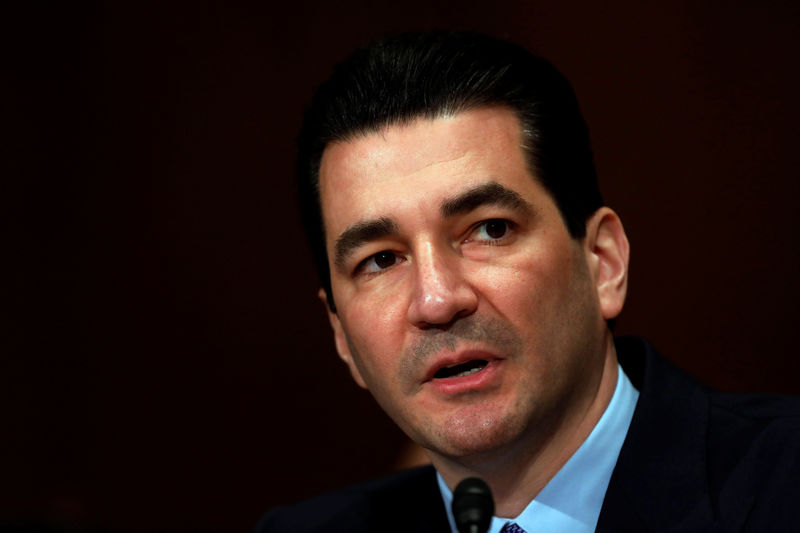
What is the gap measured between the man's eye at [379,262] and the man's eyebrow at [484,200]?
6.3 inches

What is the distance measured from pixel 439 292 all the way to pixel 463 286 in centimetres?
5

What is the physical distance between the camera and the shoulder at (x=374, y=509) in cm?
214

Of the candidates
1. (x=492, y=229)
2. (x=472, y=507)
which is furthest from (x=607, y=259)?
(x=472, y=507)

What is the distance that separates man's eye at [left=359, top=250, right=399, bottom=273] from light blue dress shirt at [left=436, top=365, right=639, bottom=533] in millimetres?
508

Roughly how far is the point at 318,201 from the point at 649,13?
1166 mm

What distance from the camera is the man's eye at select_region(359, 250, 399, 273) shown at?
A: 180 cm

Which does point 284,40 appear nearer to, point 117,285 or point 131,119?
point 131,119

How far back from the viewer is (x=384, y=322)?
1748mm

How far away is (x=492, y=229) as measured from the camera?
5.72 feet

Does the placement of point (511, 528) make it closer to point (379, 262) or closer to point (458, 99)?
point (379, 262)

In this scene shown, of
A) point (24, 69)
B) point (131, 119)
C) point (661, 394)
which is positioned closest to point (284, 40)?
point (131, 119)

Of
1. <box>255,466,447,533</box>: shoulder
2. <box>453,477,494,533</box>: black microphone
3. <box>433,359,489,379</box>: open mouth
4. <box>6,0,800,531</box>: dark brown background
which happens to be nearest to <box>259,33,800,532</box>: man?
<box>433,359,489,379</box>: open mouth

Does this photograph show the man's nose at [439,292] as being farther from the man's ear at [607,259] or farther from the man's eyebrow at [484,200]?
the man's ear at [607,259]

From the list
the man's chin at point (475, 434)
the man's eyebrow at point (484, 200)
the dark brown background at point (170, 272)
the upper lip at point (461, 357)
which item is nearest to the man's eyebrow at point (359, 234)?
the man's eyebrow at point (484, 200)
